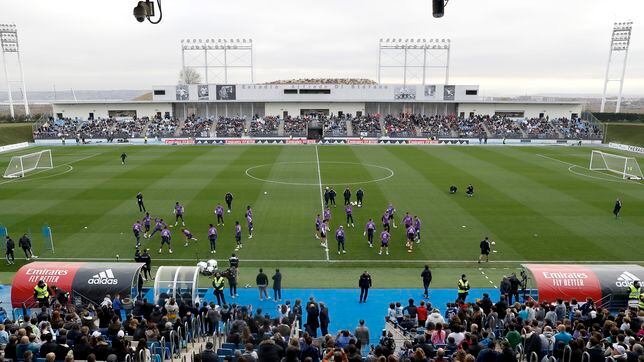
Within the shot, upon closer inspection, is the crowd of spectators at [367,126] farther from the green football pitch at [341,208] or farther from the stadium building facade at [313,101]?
the green football pitch at [341,208]

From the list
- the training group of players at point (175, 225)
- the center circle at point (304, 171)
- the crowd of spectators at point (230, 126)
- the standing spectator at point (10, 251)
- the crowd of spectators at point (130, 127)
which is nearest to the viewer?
the standing spectator at point (10, 251)

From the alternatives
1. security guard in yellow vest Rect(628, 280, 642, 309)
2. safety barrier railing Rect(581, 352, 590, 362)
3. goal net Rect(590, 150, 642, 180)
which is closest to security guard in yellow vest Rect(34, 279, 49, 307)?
safety barrier railing Rect(581, 352, 590, 362)

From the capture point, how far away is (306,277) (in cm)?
1842

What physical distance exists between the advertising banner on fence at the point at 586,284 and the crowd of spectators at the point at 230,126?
54.7 metres

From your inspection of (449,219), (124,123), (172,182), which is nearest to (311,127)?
(124,123)

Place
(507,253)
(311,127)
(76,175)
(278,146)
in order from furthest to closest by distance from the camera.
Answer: (311,127)
(278,146)
(76,175)
(507,253)

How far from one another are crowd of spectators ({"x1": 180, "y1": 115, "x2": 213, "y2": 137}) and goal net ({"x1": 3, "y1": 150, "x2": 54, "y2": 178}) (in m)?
22.4

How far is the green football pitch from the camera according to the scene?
66.7 ft

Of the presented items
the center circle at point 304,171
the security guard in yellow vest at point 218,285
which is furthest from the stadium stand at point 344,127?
the security guard in yellow vest at point 218,285

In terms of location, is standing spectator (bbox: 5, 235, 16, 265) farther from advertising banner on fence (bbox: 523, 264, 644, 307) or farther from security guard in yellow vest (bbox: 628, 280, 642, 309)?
security guard in yellow vest (bbox: 628, 280, 642, 309)

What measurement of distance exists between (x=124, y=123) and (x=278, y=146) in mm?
25834

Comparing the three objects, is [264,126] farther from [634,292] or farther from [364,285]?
[634,292]

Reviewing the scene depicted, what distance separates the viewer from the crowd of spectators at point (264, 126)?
65150mm

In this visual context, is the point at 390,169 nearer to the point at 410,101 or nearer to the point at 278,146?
the point at 278,146
